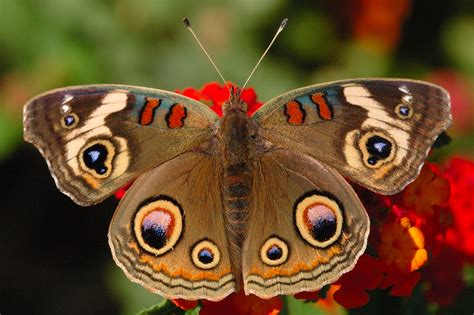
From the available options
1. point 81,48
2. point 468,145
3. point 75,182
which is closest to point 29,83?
point 81,48

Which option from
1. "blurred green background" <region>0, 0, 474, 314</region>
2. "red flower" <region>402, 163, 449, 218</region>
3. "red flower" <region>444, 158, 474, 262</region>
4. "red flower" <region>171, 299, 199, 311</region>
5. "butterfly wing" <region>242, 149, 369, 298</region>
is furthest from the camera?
"blurred green background" <region>0, 0, 474, 314</region>

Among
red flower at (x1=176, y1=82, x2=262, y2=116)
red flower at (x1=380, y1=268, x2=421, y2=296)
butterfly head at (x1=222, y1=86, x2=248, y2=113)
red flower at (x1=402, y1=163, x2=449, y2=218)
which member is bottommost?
red flower at (x1=380, y1=268, x2=421, y2=296)

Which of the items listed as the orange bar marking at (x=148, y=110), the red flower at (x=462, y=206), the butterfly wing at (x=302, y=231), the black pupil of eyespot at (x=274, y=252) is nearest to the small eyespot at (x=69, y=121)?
the orange bar marking at (x=148, y=110)

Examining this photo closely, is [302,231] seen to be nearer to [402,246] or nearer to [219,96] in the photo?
[402,246]

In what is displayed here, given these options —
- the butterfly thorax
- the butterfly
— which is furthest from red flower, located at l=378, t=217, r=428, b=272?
the butterfly thorax

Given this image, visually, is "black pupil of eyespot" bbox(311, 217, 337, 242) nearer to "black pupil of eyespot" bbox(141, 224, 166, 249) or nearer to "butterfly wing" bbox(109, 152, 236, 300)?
"butterfly wing" bbox(109, 152, 236, 300)

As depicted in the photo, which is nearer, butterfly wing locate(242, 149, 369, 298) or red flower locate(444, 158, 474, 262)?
butterfly wing locate(242, 149, 369, 298)

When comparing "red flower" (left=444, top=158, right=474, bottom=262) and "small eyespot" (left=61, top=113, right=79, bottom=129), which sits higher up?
"small eyespot" (left=61, top=113, right=79, bottom=129)
